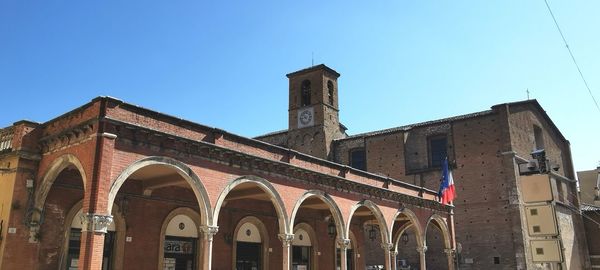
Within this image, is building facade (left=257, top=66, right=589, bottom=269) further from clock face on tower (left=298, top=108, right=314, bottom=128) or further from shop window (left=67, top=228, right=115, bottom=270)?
shop window (left=67, top=228, right=115, bottom=270)

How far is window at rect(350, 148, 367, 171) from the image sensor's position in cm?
3866

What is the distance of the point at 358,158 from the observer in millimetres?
38969

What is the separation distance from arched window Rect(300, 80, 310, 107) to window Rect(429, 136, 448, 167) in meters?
9.14

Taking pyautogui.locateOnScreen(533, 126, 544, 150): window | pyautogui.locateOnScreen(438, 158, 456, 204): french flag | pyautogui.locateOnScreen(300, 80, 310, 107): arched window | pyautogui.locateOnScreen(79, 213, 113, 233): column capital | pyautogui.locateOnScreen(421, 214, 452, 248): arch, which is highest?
pyautogui.locateOnScreen(300, 80, 310, 107): arched window

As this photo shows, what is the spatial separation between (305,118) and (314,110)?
4.30ft

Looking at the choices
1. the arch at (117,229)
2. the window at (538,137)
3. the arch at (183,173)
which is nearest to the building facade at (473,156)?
the window at (538,137)

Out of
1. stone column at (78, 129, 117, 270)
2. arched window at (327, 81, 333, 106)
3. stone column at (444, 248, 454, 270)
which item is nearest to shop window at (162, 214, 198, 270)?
stone column at (78, 129, 117, 270)

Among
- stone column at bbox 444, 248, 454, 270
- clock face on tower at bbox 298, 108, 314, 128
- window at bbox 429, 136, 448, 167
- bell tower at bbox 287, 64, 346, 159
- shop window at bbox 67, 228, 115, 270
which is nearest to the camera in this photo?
shop window at bbox 67, 228, 115, 270

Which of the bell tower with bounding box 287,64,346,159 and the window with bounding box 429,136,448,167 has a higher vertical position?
the bell tower with bounding box 287,64,346,159

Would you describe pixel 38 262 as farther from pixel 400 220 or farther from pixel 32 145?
pixel 400 220

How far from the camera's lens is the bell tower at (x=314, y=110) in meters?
35.1

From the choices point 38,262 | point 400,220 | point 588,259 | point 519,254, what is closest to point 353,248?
point 400,220

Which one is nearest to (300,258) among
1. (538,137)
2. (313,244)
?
(313,244)

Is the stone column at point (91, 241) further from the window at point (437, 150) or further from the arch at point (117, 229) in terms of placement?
the window at point (437, 150)
